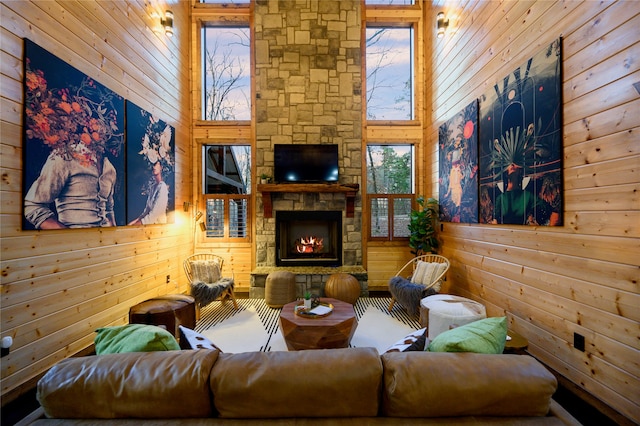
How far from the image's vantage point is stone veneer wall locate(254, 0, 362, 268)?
192 inches

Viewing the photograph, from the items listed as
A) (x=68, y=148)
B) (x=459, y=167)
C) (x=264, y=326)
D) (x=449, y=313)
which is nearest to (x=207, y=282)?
(x=264, y=326)

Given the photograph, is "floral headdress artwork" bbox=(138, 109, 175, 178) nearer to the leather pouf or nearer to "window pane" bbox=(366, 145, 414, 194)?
the leather pouf

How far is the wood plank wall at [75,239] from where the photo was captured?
198 centimetres

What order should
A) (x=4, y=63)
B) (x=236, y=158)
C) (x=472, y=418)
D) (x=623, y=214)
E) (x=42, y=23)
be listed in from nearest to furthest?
(x=472, y=418)
(x=623, y=214)
(x=4, y=63)
(x=42, y=23)
(x=236, y=158)

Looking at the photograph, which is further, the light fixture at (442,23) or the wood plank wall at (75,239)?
the light fixture at (442,23)

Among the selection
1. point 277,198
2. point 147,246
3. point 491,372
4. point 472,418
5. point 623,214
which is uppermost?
point 277,198

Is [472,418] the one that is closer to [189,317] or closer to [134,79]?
[189,317]

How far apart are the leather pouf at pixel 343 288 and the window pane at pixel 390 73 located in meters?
Answer: 3.07

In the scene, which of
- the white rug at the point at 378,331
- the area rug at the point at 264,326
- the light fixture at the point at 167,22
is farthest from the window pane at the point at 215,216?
the white rug at the point at 378,331

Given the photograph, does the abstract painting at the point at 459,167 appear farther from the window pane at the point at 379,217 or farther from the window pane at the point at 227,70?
the window pane at the point at 227,70

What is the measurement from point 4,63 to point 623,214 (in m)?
4.38

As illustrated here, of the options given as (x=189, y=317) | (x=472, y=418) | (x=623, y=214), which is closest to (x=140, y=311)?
(x=189, y=317)

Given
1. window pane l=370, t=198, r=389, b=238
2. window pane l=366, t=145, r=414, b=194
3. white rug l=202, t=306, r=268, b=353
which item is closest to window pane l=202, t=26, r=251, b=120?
window pane l=366, t=145, r=414, b=194

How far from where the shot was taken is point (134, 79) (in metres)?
3.35
